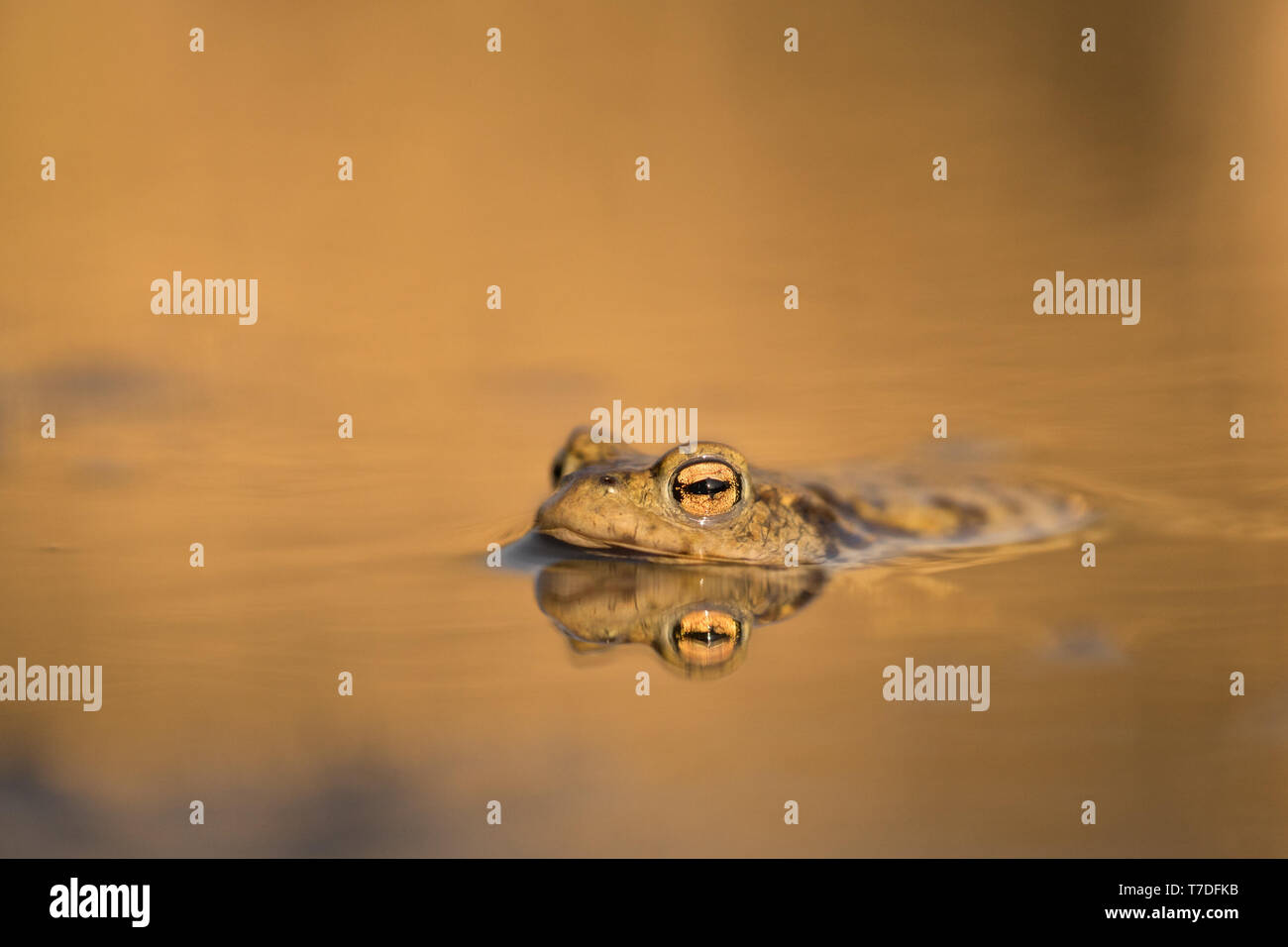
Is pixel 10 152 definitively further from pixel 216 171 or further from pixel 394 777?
A: pixel 394 777

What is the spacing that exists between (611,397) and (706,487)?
3045mm

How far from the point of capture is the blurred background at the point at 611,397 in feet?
8.43

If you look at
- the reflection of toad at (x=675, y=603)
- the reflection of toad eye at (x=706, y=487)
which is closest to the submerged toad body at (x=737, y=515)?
the reflection of toad eye at (x=706, y=487)

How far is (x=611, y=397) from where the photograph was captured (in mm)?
7055

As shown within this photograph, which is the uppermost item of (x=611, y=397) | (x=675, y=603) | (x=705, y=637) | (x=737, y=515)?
(x=611, y=397)

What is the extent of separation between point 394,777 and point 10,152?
8813 millimetres

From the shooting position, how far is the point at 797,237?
9.38 metres

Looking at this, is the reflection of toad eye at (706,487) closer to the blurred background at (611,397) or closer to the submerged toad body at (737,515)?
the submerged toad body at (737,515)

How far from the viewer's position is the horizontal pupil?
4.07 metres

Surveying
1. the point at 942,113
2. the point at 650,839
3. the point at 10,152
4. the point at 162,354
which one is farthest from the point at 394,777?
the point at 942,113

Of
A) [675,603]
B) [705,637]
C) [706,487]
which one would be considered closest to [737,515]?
[706,487]

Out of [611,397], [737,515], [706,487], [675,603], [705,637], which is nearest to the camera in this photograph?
[705,637]

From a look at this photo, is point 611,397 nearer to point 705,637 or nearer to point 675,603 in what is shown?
point 675,603

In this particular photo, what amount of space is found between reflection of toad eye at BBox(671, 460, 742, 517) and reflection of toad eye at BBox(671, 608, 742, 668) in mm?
617
